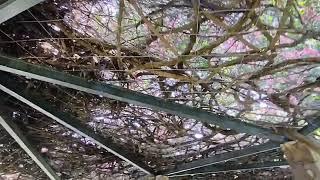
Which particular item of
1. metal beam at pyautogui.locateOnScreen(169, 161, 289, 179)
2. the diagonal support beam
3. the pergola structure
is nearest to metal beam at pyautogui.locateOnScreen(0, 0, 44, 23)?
the pergola structure

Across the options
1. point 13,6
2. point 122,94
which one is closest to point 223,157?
point 122,94

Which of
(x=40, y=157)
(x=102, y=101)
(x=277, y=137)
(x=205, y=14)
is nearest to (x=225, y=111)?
(x=277, y=137)

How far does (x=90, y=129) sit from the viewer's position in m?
2.45

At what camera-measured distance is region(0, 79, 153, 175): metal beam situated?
2.00 meters

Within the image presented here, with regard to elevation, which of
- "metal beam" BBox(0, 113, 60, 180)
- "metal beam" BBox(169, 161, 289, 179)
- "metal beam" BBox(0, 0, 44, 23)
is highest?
"metal beam" BBox(0, 0, 44, 23)

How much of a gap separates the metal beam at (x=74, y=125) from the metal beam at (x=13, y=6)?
634 millimetres

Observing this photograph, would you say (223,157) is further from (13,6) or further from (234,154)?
(13,6)

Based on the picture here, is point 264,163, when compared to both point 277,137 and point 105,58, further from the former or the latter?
point 105,58

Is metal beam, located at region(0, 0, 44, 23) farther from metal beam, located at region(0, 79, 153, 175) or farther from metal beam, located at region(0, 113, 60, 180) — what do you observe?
metal beam, located at region(0, 113, 60, 180)

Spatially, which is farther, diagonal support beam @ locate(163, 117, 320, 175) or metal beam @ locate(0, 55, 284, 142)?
diagonal support beam @ locate(163, 117, 320, 175)

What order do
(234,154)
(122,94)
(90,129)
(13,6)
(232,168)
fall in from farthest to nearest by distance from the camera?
1. (232,168)
2. (234,154)
3. (90,129)
4. (122,94)
5. (13,6)

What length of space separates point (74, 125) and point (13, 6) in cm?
112

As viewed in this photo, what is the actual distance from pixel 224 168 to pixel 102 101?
1180mm

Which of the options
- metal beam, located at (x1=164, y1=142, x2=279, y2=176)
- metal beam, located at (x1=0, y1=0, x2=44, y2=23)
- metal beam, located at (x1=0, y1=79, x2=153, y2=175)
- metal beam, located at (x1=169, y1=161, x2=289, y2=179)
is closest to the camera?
metal beam, located at (x1=0, y1=0, x2=44, y2=23)
